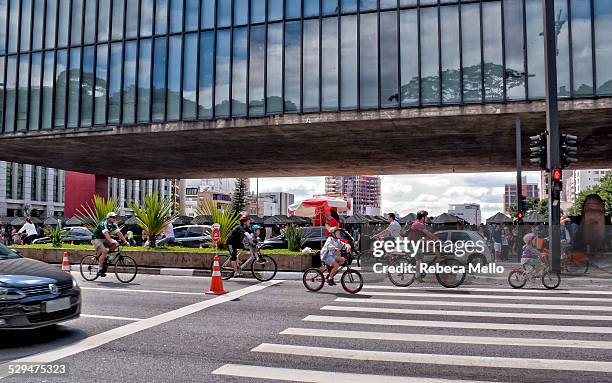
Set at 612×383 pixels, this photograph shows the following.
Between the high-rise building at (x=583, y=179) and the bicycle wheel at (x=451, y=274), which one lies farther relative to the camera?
the high-rise building at (x=583, y=179)

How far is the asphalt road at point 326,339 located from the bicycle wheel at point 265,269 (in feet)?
9.23

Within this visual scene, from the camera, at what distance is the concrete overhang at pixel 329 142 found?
2394 centimetres

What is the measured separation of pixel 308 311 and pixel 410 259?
468cm

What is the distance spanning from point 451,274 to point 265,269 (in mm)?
5428

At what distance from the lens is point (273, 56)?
87.2 ft

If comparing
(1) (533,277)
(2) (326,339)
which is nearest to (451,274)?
(1) (533,277)

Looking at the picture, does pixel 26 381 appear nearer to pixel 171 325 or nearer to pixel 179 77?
pixel 171 325

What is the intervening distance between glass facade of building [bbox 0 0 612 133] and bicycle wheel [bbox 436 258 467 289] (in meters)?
12.6

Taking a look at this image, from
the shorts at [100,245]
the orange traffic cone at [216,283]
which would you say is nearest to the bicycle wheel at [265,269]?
the orange traffic cone at [216,283]

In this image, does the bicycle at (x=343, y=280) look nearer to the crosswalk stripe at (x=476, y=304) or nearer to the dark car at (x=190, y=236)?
the crosswalk stripe at (x=476, y=304)

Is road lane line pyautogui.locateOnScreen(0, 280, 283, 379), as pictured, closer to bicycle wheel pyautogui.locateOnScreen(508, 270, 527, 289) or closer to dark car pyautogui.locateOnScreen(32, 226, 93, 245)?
bicycle wheel pyautogui.locateOnScreen(508, 270, 527, 289)

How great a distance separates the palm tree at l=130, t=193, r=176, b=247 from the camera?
17.7 m

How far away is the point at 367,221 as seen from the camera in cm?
4066

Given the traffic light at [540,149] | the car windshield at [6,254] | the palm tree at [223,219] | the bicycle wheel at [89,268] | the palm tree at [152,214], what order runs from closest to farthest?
the car windshield at [6,254]
the bicycle wheel at [89,268]
the traffic light at [540,149]
the palm tree at [223,219]
the palm tree at [152,214]
